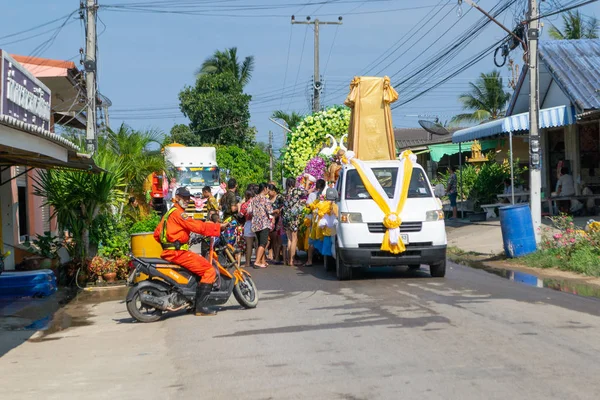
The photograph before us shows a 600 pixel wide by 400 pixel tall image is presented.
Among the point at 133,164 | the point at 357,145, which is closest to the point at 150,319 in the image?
the point at 357,145

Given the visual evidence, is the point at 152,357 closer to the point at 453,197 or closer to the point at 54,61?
the point at 54,61

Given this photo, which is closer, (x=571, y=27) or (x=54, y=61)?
(x=54, y=61)

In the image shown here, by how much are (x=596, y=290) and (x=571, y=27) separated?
25.5 metres

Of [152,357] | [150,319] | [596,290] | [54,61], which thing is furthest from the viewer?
[54,61]

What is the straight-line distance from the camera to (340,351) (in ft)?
25.0

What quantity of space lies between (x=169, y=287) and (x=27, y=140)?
260cm

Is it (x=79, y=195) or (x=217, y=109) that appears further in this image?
(x=217, y=109)

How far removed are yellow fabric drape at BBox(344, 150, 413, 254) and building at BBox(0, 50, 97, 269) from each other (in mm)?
4783

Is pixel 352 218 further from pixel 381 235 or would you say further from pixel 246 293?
pixel 246 293

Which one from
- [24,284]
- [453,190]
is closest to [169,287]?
[24,284]

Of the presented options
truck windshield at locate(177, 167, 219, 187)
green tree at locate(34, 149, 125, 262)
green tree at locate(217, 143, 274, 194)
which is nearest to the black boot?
green tree at locate(34, 149, 125, 262)

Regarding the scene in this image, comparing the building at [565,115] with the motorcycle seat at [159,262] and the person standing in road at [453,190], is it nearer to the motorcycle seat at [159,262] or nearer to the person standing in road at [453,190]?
the person standing in road at [453,190]

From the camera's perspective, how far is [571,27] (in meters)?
34.6

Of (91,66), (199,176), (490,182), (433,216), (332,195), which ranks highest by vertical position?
(91,66)
